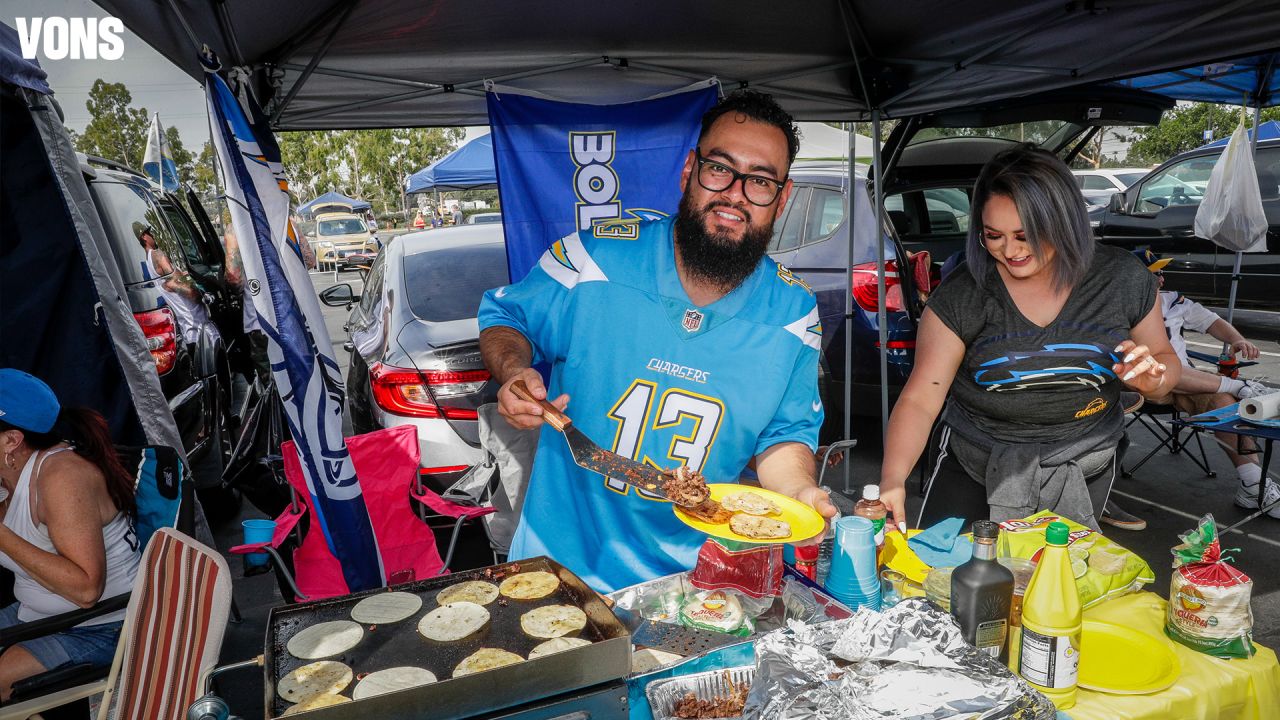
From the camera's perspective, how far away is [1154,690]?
4.79 ft

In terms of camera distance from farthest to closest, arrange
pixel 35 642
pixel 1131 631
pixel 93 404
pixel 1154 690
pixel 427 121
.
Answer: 1. pixel 427 121
2. pixel 93 404
3. pixel 35 642
4. pixel 1131 631
5. pixel 1154 690

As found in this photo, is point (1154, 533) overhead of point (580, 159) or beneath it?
beneath

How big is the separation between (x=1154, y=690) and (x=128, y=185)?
19.6 feet

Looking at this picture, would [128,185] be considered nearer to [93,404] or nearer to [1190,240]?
[93,404]

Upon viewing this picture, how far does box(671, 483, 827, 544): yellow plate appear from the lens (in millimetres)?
1568

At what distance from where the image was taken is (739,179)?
2.02m

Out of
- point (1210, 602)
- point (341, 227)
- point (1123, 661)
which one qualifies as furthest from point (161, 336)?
point (341, 227)

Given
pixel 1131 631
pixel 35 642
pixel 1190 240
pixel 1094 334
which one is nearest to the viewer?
pixel 1131 631

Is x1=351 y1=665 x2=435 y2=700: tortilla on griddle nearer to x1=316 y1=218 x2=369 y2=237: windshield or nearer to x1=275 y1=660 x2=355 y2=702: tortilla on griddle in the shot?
x1=275 y1=660 x2=355 y2=702: tortilla on griddle

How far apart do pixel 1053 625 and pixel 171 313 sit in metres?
4.93

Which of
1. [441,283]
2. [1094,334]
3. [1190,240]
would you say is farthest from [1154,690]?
[1190,240]

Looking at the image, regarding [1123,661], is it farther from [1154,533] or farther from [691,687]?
[1154,533]

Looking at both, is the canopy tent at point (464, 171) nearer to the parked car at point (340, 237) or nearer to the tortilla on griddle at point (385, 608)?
the tortilla on griddle at point (385, 608)

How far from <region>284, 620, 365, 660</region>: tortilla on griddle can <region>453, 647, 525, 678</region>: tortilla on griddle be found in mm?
214
